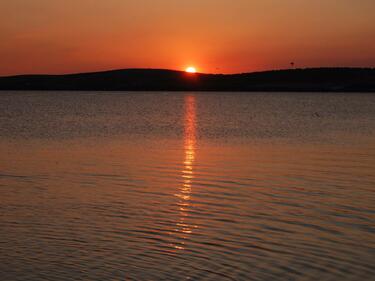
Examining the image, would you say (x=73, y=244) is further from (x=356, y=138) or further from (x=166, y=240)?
(x=356, y=138)

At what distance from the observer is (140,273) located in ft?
35.3

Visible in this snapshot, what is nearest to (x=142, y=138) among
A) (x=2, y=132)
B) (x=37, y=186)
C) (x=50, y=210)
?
(x=2, y=132)

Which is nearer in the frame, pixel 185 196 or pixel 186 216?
pixel 186 216

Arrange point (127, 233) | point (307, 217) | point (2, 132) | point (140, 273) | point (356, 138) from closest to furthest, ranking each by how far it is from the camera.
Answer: point (140, 273)
point (127, 233)
point (307, 217)
point (356, 138)
point (2, 132)

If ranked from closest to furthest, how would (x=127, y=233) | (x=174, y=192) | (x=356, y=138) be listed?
(x=127, y=233) < (x=174, y=192) < (x=356, y=138)

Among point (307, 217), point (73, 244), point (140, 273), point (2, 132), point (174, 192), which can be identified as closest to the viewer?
point (140, 273)

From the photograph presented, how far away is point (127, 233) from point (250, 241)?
247cm

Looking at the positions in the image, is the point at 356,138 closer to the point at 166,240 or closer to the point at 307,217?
the point at 307,217

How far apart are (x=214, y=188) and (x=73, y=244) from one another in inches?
279

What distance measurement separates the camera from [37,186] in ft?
62.1

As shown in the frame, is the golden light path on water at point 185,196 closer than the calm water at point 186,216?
No

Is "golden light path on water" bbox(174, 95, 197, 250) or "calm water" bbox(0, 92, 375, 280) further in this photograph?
"golden light path on water" bbox(174, 95, 197, 250)

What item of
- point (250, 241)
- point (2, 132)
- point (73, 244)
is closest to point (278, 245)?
point (250, 241)

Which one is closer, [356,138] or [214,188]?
[214,188]
